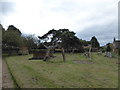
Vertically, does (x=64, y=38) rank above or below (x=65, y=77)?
above

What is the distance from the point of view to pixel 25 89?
3688mm

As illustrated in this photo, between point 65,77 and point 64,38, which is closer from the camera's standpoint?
point 65,77

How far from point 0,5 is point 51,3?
446cm

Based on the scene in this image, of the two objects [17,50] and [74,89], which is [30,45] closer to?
[17,50]

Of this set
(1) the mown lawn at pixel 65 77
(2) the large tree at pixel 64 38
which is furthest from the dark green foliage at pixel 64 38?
(1) the mown lawn at pixel 65 77

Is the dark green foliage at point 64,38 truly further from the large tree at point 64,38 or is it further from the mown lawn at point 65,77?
the mown lawn at point 65,77

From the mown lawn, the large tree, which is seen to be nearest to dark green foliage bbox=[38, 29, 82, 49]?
the large tree

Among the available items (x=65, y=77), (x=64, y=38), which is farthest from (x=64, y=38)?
(x=65, y=77)

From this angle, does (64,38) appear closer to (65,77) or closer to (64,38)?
(64,38)

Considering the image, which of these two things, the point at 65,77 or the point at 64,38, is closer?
the point at 65,77

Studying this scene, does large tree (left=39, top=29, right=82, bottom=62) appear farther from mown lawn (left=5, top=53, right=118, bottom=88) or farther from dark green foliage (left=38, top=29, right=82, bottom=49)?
mown lawn (left=5, top=53, right=118, bottom=88)

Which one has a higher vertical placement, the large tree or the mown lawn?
the large tree

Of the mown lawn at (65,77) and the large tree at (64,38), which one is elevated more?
the large tree at (64,38)

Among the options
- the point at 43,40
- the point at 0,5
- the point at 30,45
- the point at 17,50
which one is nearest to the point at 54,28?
the point at 43,40
